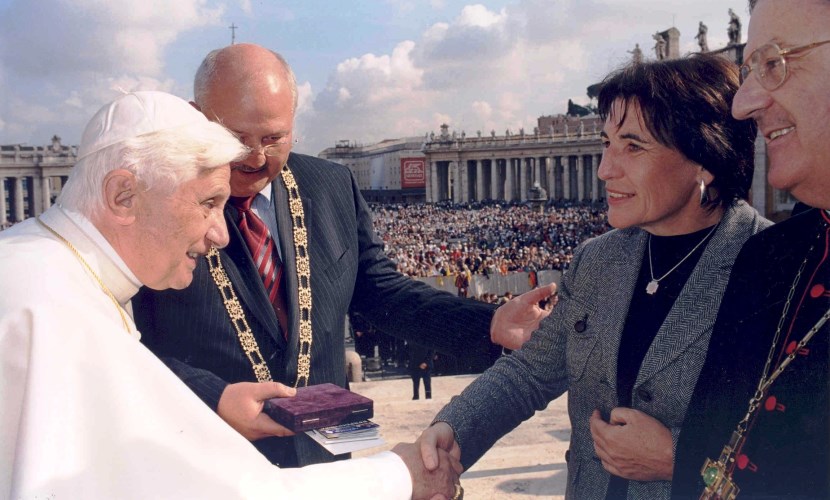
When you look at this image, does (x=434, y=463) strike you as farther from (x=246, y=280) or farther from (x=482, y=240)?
(x=482, y=240)

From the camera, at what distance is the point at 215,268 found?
2785 mm

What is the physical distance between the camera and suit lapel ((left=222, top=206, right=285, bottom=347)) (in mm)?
2779

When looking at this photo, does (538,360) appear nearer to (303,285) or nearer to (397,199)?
(303,285)

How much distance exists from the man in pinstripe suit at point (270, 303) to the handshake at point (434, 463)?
432mm

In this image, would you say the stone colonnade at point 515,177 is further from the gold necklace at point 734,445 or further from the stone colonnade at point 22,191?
the gold necklace at point 734,445

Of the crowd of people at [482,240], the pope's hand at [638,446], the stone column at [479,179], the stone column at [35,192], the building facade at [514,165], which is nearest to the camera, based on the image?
the pope's hand at [638,446]

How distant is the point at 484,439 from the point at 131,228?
1398mm

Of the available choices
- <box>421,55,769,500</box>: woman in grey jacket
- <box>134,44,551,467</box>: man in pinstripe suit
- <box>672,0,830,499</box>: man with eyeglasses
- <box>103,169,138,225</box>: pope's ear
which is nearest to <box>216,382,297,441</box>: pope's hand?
<box>134,44,551,467</box>: man in pinstripe suit

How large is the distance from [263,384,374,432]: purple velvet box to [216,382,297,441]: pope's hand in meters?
0.02

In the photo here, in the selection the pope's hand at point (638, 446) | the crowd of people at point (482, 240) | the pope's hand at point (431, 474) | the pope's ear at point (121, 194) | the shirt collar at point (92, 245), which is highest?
the pope's ear at point (121, 194)

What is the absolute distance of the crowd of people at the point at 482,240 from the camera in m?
25.3

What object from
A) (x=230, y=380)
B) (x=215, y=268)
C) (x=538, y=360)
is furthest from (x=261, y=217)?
(x=538, y=360)

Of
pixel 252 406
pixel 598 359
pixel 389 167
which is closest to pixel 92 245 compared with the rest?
pixel 252 406

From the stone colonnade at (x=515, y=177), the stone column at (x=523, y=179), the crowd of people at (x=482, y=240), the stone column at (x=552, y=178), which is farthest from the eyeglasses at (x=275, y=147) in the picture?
the stone column at (x=523, y=179)
